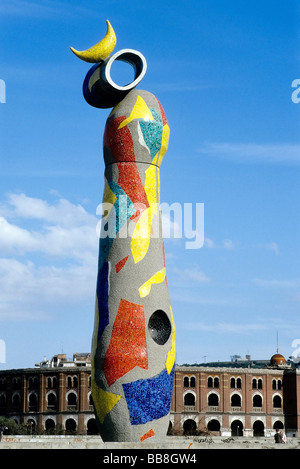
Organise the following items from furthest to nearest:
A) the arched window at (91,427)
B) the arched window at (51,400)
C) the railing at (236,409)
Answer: the railing at (236,409), the arched window at (51,400), the arched window at (91,427)

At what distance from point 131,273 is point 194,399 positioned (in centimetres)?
4686

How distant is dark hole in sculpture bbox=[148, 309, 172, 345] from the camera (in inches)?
1137

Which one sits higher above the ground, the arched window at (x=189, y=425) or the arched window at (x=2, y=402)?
the arched window at (x=2, y=402)

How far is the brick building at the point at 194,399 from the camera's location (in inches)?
2849

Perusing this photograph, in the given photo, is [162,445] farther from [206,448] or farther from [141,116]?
[141,116]

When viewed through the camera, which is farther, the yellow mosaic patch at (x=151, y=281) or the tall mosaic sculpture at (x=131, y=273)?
the yellow mosaic patch at (x=151, y=281)

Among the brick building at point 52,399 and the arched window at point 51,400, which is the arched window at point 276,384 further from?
the arched window at point 51,400

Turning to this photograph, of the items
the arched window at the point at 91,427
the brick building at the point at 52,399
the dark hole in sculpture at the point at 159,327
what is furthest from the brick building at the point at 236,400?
the dark hole in sculpture at the point at 159,327

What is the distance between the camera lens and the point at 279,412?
7638 centimetres

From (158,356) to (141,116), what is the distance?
25.9 feet

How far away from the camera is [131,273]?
29000 millimetres

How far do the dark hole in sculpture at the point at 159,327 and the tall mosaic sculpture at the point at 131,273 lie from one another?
0.03 m

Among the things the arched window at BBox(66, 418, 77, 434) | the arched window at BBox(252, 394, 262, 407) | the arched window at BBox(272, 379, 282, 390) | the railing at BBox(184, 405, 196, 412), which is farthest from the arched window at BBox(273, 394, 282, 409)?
the arched window at BBox(66, 418, 77, 434)

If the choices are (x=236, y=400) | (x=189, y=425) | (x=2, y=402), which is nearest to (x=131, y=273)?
(x=189, y=425)
